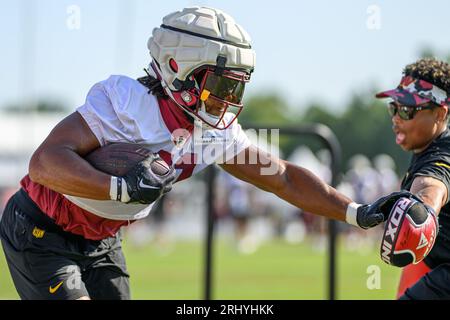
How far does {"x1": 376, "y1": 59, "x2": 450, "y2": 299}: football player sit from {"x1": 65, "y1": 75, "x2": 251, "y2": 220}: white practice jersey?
1150 millimetres

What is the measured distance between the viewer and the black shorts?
4406 millimetres

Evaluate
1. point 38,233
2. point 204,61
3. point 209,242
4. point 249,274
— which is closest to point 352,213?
point 204,61

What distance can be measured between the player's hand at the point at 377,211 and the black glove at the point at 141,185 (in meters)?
1.06

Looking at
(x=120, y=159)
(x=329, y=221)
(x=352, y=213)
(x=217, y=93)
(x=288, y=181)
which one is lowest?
(x=329, y=221)

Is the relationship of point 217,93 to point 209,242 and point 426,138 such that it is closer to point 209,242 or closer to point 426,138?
point 426,138

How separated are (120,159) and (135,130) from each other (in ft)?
0.91

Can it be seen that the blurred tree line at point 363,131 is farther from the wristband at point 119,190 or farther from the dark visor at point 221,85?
the wristband at point 119,190

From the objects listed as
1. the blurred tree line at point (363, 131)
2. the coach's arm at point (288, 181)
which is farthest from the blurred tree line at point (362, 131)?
the coach's arm at point (288, 181)

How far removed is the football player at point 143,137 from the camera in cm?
430

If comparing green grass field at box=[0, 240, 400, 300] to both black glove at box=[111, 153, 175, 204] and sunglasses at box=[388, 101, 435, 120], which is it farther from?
black glove at box=[111, 153, 175, 204]

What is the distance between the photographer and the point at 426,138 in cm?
506

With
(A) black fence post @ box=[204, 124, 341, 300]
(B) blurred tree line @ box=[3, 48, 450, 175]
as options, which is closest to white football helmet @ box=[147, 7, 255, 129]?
(A) black fence post @ box=[204, 124, 341, 300]
